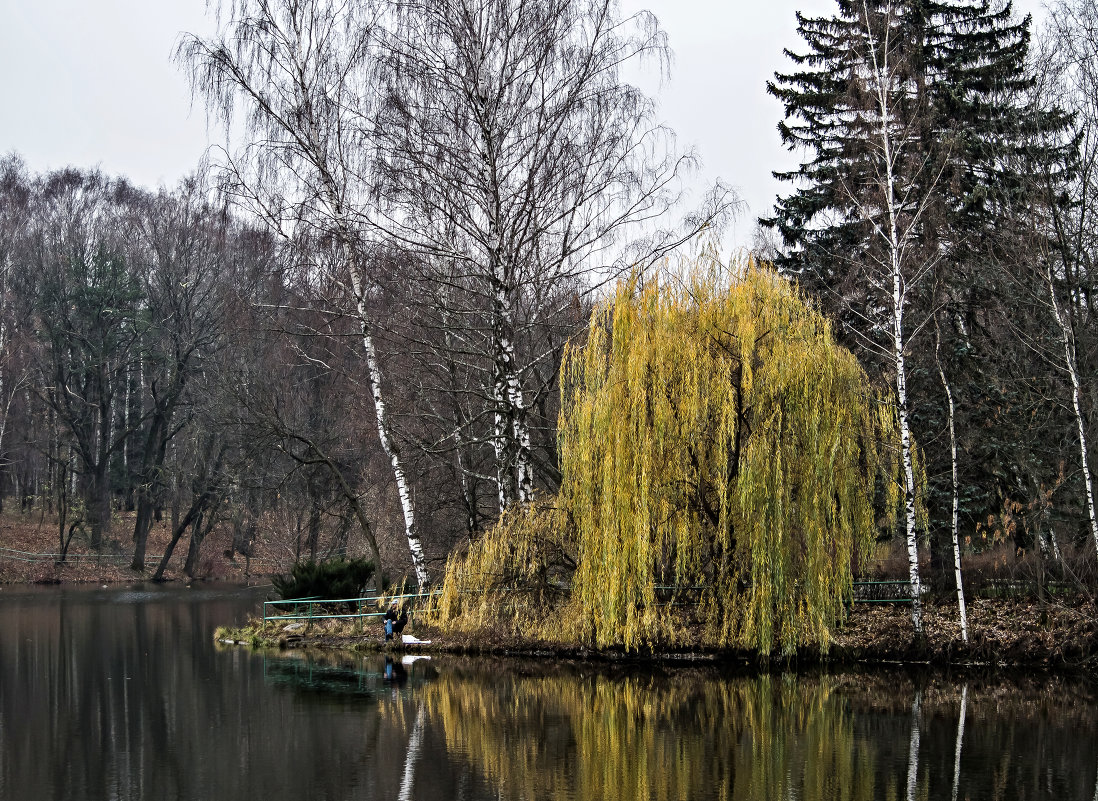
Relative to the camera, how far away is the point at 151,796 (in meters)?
9.50

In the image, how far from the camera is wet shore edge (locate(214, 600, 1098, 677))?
54.1ft

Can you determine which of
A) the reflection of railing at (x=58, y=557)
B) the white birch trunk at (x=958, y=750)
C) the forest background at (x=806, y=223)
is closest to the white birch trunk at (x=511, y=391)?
the forest background at (x=806, y=223)

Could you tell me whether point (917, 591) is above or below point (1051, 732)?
above

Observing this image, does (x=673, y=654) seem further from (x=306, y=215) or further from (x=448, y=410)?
(x=448, y=410)

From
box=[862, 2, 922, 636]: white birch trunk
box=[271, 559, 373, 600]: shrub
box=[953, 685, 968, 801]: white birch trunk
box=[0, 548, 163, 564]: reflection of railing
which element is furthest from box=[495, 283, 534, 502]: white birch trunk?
box=[0, 548, 163, 564]: reflection of railing

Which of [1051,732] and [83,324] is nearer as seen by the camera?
[1051,732]

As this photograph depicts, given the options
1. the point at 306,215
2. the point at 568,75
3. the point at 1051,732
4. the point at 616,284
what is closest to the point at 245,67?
the point at 306,215

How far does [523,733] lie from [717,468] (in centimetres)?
609

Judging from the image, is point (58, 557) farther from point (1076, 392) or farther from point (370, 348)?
point (1076, 392)

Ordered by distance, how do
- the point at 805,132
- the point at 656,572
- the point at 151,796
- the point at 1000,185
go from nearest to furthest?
the point at 151,796, the point at 656,572, the point at 1000,185, the point at 805,132

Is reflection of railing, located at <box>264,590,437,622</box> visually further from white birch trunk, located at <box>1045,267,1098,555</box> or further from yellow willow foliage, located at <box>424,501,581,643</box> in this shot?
white birch trunk, located at <box>1045,267,1098,555</box>

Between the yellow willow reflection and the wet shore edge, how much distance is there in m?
1.53

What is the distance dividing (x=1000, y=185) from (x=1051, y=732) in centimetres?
1091

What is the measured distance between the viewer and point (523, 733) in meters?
12.2
